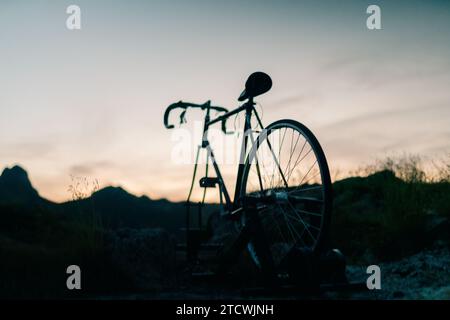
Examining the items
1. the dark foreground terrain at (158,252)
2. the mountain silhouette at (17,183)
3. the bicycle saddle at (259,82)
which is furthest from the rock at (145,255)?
the mountain silhouette at (17,183)

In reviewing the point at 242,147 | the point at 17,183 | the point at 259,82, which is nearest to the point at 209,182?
the point at 242,147

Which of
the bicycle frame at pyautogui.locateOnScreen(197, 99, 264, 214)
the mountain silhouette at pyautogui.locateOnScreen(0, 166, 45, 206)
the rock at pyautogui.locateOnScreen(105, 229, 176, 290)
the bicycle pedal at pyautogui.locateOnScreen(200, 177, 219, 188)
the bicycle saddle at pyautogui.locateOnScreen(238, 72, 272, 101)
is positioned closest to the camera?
the bicycle saddle at pyautogui.locateOnScreen(238, 72, 272, 101)

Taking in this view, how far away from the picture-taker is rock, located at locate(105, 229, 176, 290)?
17.0 ft

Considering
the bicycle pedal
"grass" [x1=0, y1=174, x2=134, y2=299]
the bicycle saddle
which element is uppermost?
the bicycle saddle

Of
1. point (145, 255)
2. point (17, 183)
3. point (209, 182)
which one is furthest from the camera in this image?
point (17, 183)

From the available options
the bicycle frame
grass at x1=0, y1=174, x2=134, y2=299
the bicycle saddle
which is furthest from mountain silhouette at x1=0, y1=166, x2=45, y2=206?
the bicycle saddle

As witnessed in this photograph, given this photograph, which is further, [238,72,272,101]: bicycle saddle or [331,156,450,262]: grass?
[331,156,450,262]: grass

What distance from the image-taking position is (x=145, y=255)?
543 cm

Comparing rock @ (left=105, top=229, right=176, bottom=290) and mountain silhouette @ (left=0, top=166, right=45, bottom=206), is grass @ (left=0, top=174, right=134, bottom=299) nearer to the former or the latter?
rock @ (left=105, top=229, right=176, bottom=290)

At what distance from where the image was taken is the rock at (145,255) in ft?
17.0

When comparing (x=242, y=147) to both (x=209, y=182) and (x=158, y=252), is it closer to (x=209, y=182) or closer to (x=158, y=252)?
(x=209, y=182)

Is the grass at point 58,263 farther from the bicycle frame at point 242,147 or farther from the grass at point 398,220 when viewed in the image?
the grass at point 398,220

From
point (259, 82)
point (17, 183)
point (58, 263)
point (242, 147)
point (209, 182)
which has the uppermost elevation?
point (17, 183)
